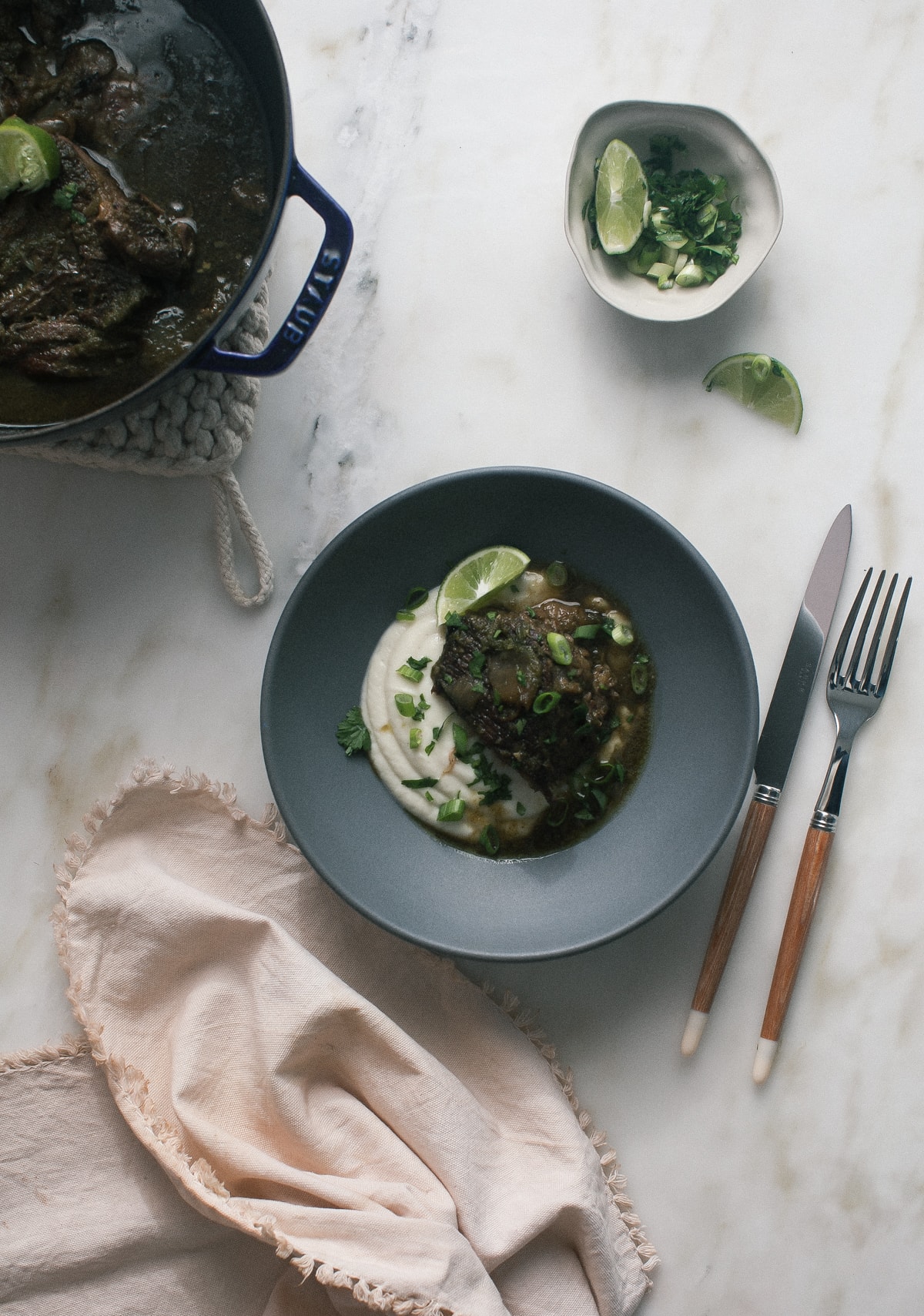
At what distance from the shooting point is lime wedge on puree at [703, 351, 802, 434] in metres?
3.25

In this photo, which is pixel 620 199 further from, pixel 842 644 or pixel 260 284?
pixel 842 644

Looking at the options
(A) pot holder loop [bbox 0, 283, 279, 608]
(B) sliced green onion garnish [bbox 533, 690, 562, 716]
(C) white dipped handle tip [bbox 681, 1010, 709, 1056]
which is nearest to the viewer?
(A) pot holder loop [bbox 0, 283, 279, 608]

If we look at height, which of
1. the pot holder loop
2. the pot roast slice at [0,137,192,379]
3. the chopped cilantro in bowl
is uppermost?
the chopped cilantro in bowl

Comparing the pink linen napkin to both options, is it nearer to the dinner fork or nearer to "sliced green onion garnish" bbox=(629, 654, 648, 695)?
the dinner fork

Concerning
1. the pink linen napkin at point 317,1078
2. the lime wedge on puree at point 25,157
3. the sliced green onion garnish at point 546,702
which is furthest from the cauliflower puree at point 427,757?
the lime wedge on puree at point 25,157

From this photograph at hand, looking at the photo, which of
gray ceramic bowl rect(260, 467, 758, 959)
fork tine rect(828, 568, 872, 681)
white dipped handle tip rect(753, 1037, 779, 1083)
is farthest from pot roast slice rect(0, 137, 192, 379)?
white dipped handle tip rect(753, 1037, 779, 1083)

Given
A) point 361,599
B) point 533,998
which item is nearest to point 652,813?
point 533,998

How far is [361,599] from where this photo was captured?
10.7ft

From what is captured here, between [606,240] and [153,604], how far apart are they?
1873mm

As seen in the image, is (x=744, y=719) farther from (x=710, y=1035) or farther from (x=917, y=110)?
(x=917, y=110)

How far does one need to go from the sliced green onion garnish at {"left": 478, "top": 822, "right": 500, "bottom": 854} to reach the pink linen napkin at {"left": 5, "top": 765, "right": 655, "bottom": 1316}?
1.32 ft

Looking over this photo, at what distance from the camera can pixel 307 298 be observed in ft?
8.38

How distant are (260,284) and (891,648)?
86.3 inches

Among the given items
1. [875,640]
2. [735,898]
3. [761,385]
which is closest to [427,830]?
[735,898]
